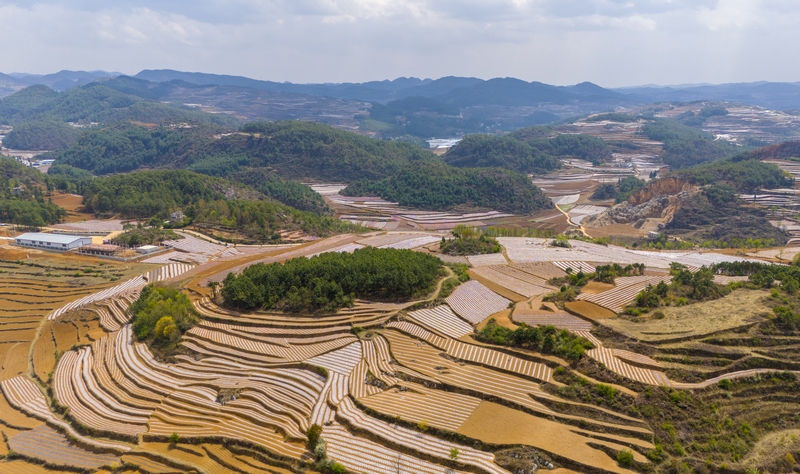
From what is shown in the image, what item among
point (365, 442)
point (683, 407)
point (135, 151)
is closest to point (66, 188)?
point (135, 151)

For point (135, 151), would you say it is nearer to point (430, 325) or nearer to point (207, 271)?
point (207, 271)

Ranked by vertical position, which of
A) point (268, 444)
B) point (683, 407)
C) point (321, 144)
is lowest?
point (268, 444)

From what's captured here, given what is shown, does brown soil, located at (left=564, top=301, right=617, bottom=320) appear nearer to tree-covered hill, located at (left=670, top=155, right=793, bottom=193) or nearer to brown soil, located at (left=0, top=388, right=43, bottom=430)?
brown soil, located at (left=0, top=388, right=43, bottom=430)

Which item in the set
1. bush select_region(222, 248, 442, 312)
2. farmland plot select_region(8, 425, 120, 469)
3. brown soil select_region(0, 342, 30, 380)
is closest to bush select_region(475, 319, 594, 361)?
bush select_region(222, 248, 442, 312)

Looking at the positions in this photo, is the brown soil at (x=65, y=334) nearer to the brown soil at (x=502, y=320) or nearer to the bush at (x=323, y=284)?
the bush at (x=323, y=284)

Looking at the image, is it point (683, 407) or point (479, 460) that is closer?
point (479, 460)

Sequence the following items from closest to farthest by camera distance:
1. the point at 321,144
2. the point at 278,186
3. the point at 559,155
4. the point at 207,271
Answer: the point at 207,271 < the point at 278,186 < the point at 321,144 < the point at 559,155
